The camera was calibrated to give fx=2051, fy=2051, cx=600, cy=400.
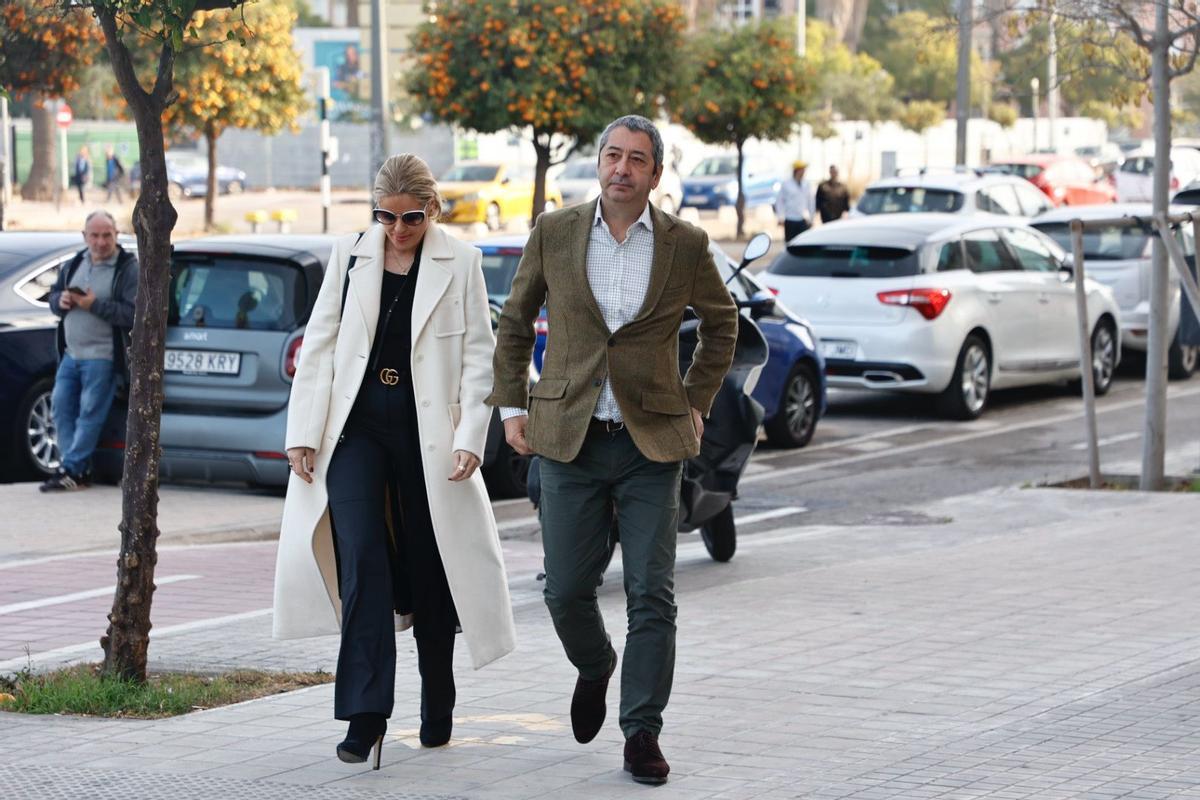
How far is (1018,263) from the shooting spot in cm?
1780

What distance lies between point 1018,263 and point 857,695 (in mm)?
11546

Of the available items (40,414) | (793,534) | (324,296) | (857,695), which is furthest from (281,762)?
(40,414)

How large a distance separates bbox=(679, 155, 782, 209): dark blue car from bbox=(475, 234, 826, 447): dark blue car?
112 ft

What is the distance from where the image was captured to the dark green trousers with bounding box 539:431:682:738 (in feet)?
18.8

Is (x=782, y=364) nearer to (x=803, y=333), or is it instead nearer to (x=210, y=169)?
(x=803, y=333)

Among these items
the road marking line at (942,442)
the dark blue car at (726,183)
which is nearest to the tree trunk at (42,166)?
the dark blue car at (726,183)

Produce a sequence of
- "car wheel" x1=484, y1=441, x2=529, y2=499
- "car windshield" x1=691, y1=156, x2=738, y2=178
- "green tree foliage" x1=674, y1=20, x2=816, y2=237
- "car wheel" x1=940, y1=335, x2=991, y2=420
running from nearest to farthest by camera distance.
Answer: "car wheel" x1=484, y1=441, x2=529, y2=499, "car wheel" x1=940, y1=335, x2=991, y2=420, "green tree foliage" x1=674, y1=20, x2=816, y2=237, "car windshield" x1=691, y1=156, x2=738, y2=178

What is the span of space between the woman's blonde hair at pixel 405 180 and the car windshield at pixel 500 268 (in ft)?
25.5

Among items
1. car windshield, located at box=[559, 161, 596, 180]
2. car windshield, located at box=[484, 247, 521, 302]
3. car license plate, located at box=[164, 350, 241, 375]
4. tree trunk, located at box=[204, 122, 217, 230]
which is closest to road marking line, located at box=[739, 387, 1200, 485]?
car windshield, located at box=[484, 247, 521, 302]

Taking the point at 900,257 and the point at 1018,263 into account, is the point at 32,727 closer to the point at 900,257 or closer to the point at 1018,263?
the point at 900,257

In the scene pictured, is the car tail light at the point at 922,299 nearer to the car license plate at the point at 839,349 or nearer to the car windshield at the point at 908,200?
the car license plate at the point at 839,349

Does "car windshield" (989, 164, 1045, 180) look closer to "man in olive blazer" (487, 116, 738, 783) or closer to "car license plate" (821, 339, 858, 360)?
"car license plate" (821, 339, 858, 360)

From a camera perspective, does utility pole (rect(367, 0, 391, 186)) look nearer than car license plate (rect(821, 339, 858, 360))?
No

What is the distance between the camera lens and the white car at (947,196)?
27.2m
